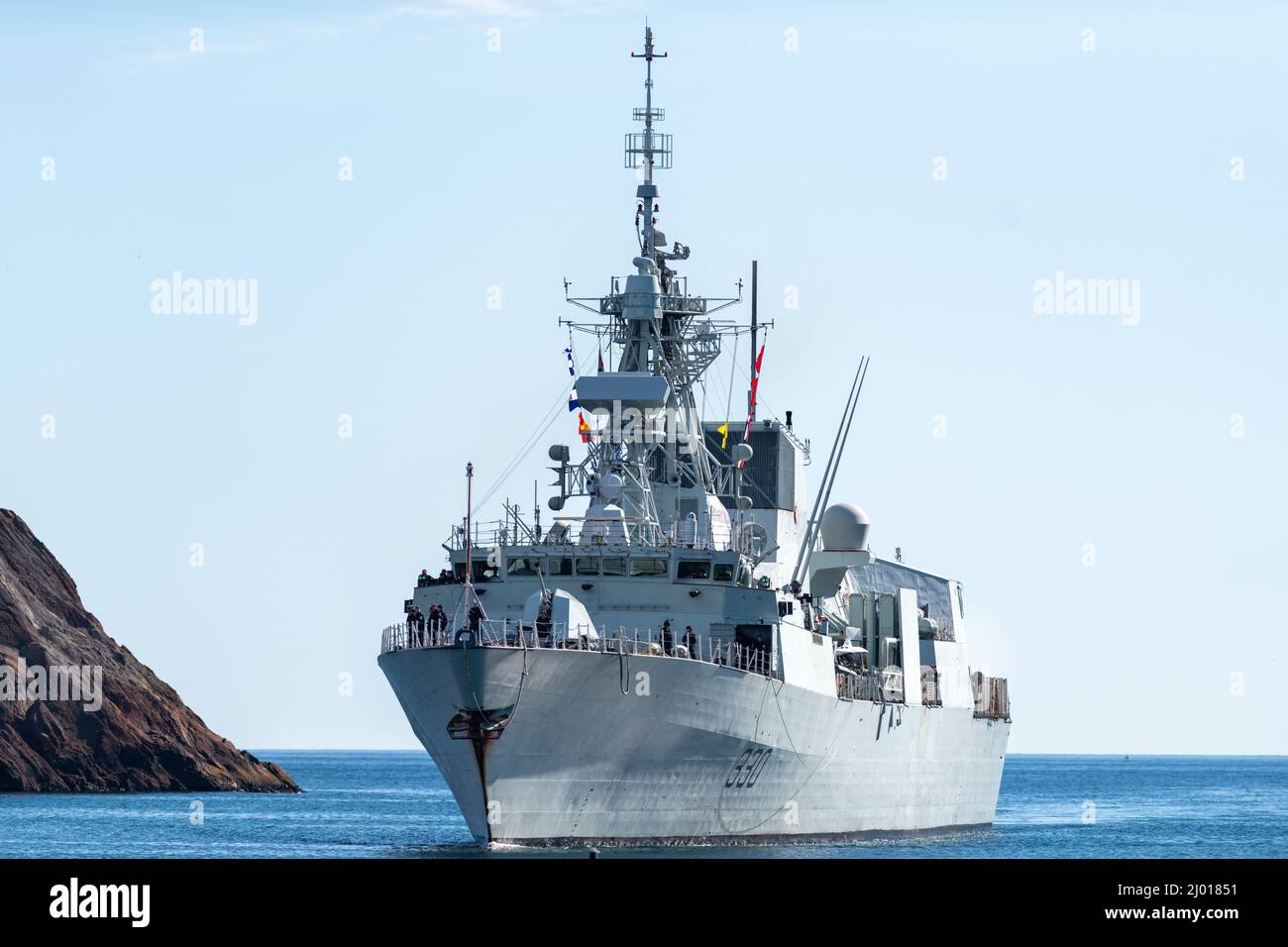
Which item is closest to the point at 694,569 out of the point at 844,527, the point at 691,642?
the point at 691,642

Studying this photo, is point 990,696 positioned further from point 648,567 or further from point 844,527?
point 648,567

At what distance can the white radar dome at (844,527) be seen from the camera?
52875mm

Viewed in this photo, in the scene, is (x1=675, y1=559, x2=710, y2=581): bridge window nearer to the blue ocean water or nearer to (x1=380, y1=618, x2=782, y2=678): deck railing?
(x1=380, y1=618, x2=782, y2=678): deck railing

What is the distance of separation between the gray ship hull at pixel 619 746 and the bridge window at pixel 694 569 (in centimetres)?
319

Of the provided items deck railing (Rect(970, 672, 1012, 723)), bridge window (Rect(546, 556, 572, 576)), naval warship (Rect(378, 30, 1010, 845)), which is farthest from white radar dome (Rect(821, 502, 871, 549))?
deck railing (Rect(970, 672, 1012, 723))

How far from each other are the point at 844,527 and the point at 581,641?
13.0 metres

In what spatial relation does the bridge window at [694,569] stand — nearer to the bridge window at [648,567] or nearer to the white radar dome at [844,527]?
the bridge window at [648,567]

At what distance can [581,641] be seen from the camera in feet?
137

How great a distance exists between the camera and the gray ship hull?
40.5 m

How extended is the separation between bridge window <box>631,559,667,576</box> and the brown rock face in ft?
163

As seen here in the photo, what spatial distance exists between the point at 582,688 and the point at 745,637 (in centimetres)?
618

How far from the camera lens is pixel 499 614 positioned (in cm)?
4638
